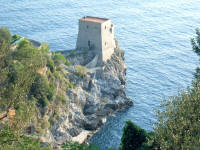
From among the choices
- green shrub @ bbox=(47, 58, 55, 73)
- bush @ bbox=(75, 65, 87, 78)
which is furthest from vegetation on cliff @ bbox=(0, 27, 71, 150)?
bush @ bbox=(75, 65, 87, 78)

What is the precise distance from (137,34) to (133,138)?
71.8 meters

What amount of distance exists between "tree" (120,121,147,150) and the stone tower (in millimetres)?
32684

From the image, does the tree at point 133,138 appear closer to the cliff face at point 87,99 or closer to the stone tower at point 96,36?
the cliff face at point 87,99

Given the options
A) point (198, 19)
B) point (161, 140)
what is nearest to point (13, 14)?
point (198, 19)

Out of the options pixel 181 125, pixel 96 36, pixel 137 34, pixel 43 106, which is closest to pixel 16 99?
pixel 181 125

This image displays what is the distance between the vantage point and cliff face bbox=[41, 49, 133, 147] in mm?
60594

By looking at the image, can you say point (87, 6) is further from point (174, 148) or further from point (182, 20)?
point (174, 148)

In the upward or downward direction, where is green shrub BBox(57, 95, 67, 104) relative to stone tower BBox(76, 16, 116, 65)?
downward

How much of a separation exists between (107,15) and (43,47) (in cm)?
6022

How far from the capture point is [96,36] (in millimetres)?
76812

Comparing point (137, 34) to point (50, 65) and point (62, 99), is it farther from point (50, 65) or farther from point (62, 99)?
point (62, 99)

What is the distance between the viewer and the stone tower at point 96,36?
76.3m

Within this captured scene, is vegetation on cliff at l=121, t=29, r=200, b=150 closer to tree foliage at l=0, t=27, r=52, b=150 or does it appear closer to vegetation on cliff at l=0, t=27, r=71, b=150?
→ tree foliage at l=0, t=27, r=52, b=150

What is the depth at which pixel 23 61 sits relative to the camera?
52.1 m
